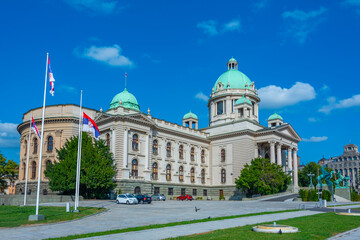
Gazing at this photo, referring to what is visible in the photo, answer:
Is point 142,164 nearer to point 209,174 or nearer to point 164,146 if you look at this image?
point 164,146

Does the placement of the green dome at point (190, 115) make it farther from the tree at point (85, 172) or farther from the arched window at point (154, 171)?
the tree at point (85, 172)

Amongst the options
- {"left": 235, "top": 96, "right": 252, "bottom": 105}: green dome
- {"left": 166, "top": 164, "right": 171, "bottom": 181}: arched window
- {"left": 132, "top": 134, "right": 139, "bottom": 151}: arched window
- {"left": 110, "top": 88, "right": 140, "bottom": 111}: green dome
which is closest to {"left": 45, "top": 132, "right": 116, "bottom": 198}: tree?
{"left": 132, "top": 134, "right": 139, "bottom": 151}: arched window

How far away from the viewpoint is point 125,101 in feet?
224

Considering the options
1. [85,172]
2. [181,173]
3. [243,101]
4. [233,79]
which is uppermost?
[233,79]

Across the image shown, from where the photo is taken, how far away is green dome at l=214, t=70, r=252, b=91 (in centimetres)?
8719

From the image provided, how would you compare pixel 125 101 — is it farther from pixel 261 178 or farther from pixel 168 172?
pixel 261 178

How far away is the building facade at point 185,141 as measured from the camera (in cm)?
6144

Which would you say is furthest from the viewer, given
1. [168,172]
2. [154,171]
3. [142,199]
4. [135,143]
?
[168,172]

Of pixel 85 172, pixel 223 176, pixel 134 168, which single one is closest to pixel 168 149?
pixel 134 168

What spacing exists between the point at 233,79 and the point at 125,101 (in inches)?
1216

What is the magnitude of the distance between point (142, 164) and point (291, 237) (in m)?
48.8

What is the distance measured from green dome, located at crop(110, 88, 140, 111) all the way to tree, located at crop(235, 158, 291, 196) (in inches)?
909

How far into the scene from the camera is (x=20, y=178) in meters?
67.8

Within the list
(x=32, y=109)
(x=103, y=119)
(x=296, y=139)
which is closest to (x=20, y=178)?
(x=32, y=109)
